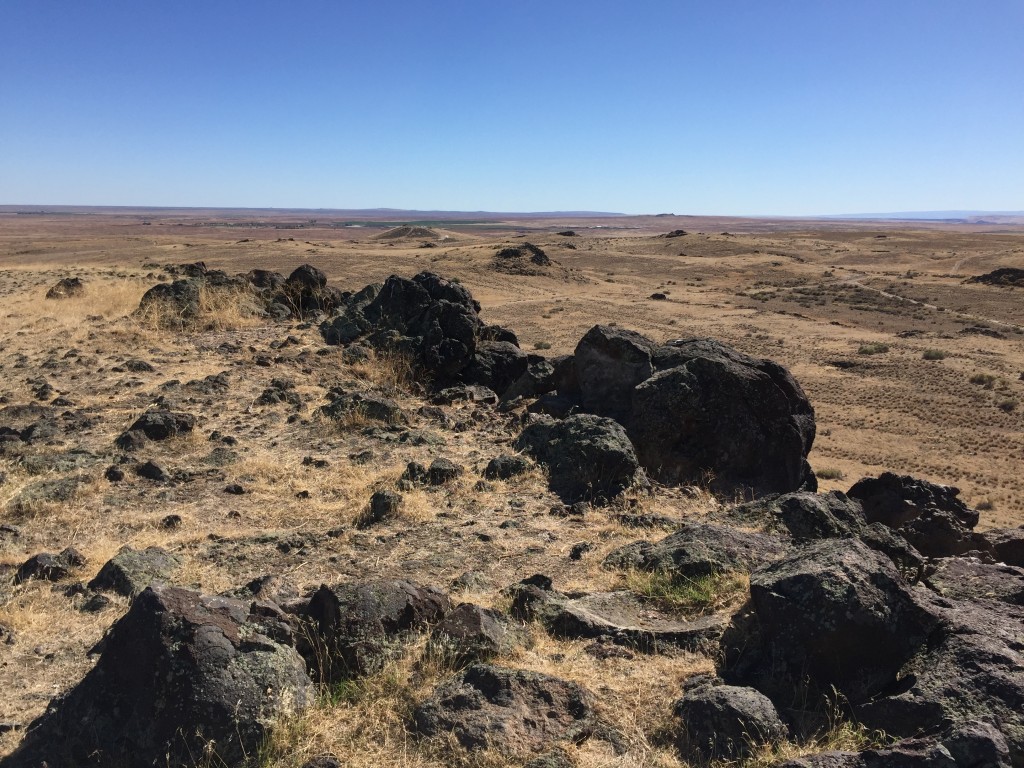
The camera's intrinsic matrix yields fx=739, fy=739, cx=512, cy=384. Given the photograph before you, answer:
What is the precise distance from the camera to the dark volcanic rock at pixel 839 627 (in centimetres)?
424

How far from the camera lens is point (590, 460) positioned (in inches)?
336

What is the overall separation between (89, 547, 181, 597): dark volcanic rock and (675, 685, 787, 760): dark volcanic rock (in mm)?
4041

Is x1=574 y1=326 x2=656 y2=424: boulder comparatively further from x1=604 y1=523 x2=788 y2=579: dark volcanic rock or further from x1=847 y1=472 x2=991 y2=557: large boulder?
x1=604 y1=523 x2=788 y2=579: dark volcanic rock

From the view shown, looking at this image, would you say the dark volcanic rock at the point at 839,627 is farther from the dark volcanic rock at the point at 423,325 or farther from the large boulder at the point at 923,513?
the dark volcanic rock at the point at 423,325

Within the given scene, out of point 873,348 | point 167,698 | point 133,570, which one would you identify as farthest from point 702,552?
point 873,348

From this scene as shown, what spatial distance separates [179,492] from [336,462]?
1.84m

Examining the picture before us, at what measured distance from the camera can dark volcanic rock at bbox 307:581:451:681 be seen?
4.51 meters

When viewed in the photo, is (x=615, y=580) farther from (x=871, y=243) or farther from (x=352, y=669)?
(x=871, y=243)

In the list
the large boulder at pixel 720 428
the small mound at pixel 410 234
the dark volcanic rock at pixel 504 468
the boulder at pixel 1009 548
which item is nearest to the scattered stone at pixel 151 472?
the dark volcanic rock at pixel 504 468

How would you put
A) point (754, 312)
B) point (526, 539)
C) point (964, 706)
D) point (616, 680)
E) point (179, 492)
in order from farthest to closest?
1. point (754, 312)
2. point (179, 492)
3. point (526, 539)
4. point (616, 680)
5. point (964, 706)

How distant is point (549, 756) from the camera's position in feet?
12.4

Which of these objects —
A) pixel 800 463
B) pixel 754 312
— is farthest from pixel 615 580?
pixel 754 312

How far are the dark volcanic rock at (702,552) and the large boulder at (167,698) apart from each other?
3109 mm

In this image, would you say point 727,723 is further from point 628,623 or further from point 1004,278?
point 1004,278
